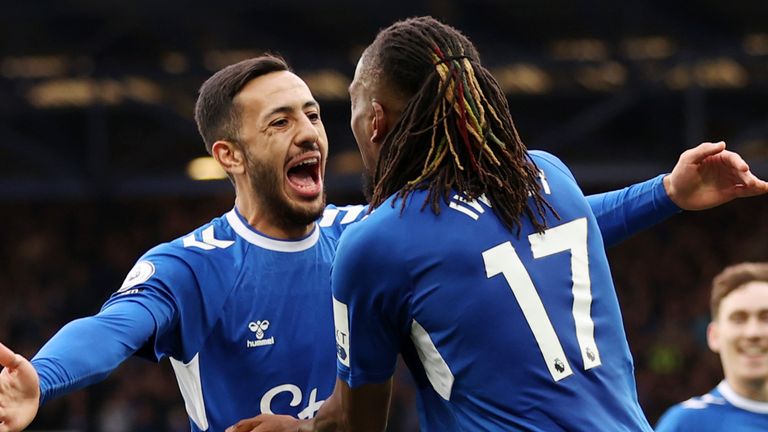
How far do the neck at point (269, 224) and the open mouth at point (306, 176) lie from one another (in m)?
0.13

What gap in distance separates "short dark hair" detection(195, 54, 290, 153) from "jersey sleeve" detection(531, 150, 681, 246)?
129 cm

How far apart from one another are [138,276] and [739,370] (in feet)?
9.39

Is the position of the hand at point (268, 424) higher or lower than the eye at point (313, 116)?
lower

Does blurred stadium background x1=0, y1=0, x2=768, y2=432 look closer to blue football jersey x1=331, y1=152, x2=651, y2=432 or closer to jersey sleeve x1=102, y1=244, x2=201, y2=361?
jersey sleeve x1=102, y1=244, x2=201, y2=361

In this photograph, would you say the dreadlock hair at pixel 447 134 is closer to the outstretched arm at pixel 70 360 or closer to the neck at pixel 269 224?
the outstretched arm at pixel 70 360

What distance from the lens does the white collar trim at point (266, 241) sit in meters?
4.58

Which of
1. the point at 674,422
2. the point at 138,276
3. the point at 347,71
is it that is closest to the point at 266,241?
the point at 138,276

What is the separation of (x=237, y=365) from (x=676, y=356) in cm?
1002

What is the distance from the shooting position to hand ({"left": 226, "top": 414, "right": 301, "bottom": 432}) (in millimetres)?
3904

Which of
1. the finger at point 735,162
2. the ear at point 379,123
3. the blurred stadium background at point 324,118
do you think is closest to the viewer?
the ear at point 379,123

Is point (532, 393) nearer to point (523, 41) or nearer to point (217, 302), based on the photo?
point (217, 302)

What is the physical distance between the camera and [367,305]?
337 centimetres

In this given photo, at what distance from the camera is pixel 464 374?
3332 mm

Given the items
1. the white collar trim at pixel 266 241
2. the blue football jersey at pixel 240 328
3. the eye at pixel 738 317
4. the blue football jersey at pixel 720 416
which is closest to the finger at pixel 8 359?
the blue football jersey at pixel 240 328
